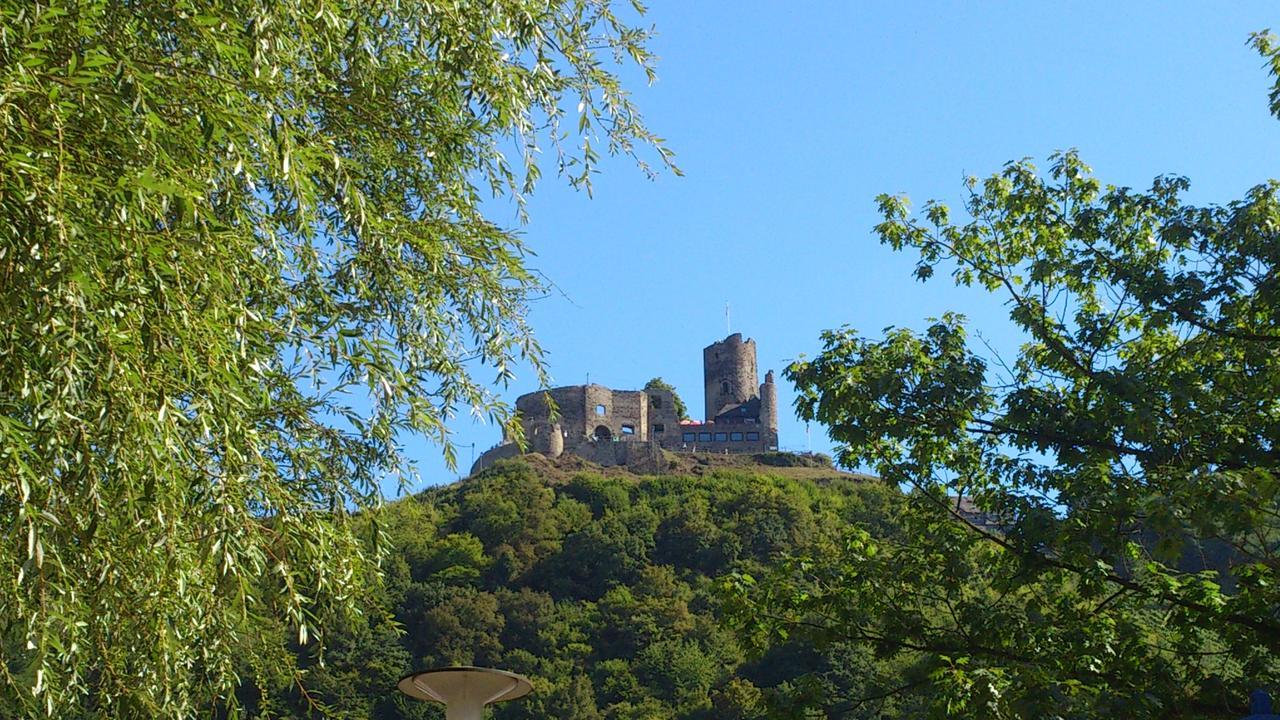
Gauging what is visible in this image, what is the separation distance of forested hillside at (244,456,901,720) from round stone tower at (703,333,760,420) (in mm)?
6148

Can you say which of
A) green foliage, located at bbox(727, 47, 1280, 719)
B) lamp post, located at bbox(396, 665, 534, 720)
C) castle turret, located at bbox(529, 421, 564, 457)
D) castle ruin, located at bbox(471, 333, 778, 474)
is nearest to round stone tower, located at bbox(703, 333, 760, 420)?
castle ruin, located at bbox(471, 333, 778, 474)

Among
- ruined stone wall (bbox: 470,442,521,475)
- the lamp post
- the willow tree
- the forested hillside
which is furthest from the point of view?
ruined stone wall (bbox: 470,442,521,475)

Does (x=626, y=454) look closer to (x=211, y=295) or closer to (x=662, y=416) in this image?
(x=662, y=416)

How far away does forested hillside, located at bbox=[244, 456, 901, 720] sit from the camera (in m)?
42.4

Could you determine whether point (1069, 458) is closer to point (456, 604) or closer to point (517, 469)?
point (456, 604)

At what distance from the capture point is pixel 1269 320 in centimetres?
857

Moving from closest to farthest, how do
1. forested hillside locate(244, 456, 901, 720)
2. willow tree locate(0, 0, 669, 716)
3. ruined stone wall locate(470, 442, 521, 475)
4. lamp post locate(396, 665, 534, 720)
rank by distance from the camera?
willow tree locate(0, 0, 669, 716) → lamp post locate(396, 665, 534, 720) → forested hillside locate(244, 456, 901, 720) → ruined stone wall locate(470, 442, 521, 475)

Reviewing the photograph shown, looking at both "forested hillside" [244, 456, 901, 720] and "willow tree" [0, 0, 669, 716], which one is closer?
"willow tree" [0, 0, 669, 716]

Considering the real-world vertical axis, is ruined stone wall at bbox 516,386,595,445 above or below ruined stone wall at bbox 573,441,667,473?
above

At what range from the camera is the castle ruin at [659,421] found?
69.1 metres

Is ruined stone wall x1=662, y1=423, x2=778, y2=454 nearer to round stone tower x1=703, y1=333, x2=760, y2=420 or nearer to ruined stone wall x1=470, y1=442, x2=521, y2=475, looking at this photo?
round stone tower x1=703, y1=333, x2=760, y2=420

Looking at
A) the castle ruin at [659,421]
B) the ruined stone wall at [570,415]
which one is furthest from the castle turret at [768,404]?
the ruined stone wall at [570,415]

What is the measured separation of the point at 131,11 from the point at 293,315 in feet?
4.00

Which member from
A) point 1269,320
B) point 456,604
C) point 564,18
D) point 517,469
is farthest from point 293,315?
point 517,469
